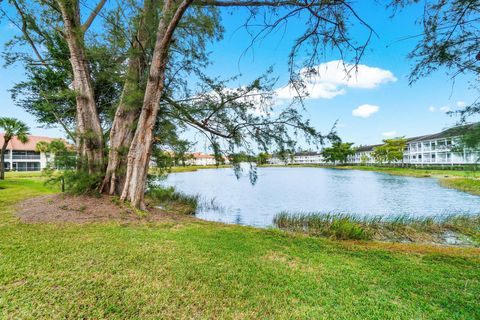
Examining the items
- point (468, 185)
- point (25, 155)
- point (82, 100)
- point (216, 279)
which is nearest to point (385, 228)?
point (216, 279)

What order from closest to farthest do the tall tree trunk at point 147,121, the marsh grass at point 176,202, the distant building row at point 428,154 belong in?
the distant building row at point 428,154, the tall tree trunk at point 147,121, the marsh grass at point 176,202

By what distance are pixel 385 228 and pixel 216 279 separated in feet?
24.4

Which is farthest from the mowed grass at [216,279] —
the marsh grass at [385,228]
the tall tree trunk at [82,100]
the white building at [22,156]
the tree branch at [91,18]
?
the white building at [22,156]

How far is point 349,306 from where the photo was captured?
2348 millimetres

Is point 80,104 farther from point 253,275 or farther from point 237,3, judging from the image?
point 253,275

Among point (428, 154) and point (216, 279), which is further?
point (428, 154)

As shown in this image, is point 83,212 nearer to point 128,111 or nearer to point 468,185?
point 128,111

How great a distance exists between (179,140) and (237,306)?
7210 millimetres

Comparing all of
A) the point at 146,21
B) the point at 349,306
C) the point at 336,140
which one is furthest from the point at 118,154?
the point at 349,306

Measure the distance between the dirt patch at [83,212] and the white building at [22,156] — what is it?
1593 inches

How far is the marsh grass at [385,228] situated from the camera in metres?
6.93

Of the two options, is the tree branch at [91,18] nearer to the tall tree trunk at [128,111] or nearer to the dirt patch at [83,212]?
the tall tree trunk at [128,111]

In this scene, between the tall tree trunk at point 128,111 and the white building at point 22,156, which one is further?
the white building at point 22,156

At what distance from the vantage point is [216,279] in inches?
110
